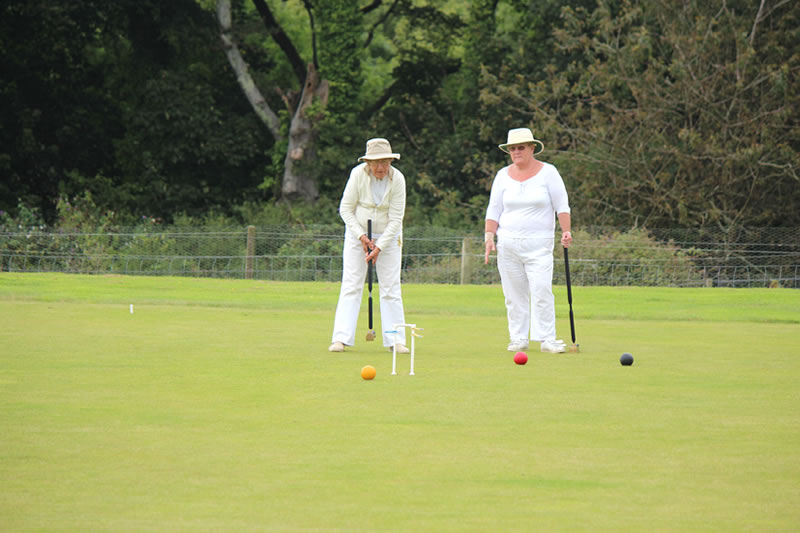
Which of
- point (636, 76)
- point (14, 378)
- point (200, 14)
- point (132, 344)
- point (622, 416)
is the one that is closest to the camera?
point (622, 416)

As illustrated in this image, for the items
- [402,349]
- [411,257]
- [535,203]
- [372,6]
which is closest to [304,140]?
[372,6]

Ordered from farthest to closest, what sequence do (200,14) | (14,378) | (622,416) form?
1. (200,14)
2. (14,378)
3. (622,416)

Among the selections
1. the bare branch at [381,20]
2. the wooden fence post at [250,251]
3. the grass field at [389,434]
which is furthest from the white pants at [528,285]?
the bare branch at [381,20]

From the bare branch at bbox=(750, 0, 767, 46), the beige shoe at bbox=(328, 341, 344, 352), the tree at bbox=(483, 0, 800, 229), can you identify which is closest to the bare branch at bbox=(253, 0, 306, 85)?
the tree at bbox=(483, 0, 800, 229)

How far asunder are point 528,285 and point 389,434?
15.9ft

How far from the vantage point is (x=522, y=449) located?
499cm

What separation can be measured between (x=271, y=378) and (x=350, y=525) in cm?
384

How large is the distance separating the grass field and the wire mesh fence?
10.9m

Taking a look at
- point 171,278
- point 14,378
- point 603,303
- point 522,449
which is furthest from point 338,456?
point 171,278

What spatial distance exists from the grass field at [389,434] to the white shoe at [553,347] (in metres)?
0.21

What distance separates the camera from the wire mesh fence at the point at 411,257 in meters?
22.0

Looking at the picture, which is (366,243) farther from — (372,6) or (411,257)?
(372,6)

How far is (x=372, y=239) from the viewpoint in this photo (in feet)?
31.8

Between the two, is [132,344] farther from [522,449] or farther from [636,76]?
[636,76]
